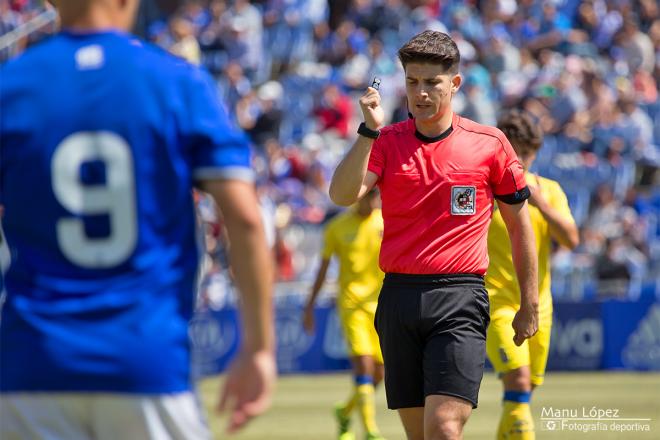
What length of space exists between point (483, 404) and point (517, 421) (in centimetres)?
681

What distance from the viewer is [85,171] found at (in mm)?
3648

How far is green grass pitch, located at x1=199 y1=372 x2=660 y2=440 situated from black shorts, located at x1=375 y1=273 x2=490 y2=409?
15.5ft

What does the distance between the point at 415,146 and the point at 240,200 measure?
343 cm

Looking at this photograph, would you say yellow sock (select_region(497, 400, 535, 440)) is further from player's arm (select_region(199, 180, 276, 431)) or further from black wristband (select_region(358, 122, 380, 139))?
player's arm (select_region(199, 180, 276, 431))

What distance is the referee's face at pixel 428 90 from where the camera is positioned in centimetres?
694

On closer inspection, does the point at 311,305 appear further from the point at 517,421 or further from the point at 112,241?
the point at 112,241

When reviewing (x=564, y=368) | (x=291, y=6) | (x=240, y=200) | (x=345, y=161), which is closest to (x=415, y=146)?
(x=345, y=161)

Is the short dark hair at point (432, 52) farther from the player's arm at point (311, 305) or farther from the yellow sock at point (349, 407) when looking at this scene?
the player's arm at point (311, 305)

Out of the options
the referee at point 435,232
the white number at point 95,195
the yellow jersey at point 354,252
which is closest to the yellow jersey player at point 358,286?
the yellow jersey at point 354,252

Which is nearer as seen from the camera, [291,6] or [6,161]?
[6,161]

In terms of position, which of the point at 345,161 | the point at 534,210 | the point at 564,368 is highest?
the point at 345,161

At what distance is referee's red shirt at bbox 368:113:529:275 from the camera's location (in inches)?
271

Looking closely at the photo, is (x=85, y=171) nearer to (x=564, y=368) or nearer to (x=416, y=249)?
(x=416, y=249)

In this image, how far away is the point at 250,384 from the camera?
12.0ft
